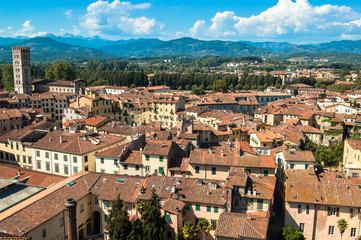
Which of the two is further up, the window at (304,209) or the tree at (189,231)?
the window at (304,209)

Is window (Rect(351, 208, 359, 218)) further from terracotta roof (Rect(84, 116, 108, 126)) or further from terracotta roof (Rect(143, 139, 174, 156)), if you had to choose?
terracotta roof (Rect(84, 116, 108, 126))

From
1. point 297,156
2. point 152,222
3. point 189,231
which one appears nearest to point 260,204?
point 189,231

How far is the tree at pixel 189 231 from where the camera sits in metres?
32.4

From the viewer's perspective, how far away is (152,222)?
99.7 ft

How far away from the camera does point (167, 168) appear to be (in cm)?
4466

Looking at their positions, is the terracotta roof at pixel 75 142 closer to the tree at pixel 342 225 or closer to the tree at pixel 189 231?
the tree at pixel 189 231

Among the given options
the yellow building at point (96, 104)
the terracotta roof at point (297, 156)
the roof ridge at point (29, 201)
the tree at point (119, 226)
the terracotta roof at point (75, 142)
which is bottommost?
the tree at point (119, 226)

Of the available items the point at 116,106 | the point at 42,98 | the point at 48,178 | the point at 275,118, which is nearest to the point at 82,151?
the point at 48,178

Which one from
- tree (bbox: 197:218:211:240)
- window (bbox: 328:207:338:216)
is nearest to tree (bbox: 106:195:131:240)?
tree (bbox: 197:218:211:240)

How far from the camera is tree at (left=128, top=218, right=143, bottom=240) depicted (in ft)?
95.7

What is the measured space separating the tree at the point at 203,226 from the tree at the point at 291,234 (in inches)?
306

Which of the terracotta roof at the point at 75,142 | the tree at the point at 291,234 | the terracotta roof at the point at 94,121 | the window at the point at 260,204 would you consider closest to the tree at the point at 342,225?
the tree at the point at 291,234

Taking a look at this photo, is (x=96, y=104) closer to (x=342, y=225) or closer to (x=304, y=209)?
(x=304, y=209)

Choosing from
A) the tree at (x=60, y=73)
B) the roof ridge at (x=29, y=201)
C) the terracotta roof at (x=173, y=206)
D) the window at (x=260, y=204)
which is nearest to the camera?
the roof ridge at (x=29, y=201)
